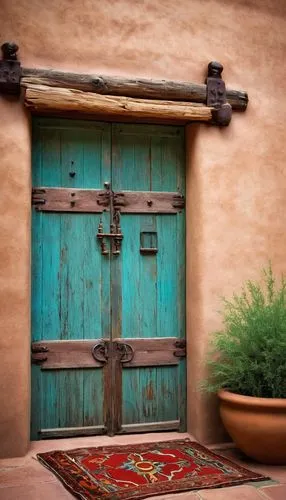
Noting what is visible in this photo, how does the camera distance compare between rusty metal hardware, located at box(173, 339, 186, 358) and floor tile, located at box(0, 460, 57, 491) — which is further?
rusty metal hardware, located at box(173, 339, 186, 358)

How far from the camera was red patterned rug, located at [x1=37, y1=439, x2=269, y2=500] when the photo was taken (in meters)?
3.63

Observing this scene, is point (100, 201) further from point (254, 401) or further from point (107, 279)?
point (254, 401)

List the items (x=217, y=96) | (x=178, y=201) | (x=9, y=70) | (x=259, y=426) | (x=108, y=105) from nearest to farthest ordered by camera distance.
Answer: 1. (x=259, y=426)
2. (x=9, y=70)
3. (x=108, y=105)
4. (x=217, y=96)
5. (x=178, y=201)

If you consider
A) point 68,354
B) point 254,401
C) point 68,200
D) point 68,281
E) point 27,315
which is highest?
point 68,200

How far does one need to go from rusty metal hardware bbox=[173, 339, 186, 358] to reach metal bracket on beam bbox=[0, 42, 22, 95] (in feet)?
7.54

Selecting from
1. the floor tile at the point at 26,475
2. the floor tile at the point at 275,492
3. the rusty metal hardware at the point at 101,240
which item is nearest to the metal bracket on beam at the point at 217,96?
the rusty metal hardware at the point at 101,240

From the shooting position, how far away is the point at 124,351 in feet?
15.8

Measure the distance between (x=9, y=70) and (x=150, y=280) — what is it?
6.25 feet

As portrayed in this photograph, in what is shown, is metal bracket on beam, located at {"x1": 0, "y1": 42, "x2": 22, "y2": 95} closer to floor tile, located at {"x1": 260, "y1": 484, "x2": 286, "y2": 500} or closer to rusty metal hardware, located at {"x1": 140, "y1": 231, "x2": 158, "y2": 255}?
rusty metal hardware, located at {"x1": 140, "y1": 231, "x2": 158, "y2": 255}

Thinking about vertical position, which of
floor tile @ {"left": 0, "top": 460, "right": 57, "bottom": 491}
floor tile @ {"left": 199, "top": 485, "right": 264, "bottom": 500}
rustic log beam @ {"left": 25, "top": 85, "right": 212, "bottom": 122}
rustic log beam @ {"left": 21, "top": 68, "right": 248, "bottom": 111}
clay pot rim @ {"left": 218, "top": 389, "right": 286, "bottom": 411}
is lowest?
floor tile @ {"left": 199, "top": 485, "right": 264, "bottom": 500}

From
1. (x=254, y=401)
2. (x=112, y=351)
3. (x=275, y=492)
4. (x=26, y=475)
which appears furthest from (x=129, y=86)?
(x=275, y=492)

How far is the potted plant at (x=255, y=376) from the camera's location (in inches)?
160

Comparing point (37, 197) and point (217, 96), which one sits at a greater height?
point (217, 96)

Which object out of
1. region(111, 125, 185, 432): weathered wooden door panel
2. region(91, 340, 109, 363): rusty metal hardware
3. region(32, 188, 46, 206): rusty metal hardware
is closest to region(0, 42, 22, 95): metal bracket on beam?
region(32, 188, 46, 206): rusty metal hardware
